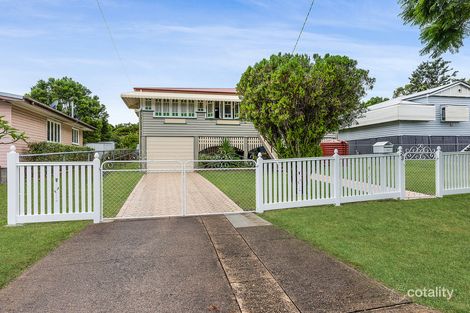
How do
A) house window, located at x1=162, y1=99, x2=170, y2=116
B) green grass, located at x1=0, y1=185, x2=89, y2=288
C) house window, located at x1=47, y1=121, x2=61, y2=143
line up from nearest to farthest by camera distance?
green grass, located at x1=0, y1=185, x2=89, y2=288, house window, located at x1=47, y1=121, x2=61, y2=143, house window, located at x1=162, y1=99, x2=170, y2=116

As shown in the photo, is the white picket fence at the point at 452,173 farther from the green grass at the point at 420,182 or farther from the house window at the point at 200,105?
the house window at the point at 200,105

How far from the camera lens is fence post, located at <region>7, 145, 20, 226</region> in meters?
6.09

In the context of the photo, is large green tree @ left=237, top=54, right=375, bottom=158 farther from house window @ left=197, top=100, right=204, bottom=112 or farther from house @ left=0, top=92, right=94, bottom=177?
house window @ left=197, top=100, right=204, bottom=112

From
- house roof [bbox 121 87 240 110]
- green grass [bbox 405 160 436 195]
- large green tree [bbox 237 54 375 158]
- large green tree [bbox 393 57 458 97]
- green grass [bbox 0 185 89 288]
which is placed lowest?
green grass [bbox 0 185 89 288]

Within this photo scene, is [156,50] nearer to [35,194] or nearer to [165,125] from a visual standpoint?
[165,125]

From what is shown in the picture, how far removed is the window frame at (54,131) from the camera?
60.5 ft

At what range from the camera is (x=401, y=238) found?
505cm

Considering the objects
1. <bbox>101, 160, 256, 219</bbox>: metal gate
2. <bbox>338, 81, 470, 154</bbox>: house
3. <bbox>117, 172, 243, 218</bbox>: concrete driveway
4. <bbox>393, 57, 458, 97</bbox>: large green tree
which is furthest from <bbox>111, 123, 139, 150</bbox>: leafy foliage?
<bbox>393, 57, 458, 97</bbox>: large green tree

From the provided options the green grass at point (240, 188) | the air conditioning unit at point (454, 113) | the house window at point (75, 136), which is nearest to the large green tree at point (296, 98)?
the green grass at point (240, 188)

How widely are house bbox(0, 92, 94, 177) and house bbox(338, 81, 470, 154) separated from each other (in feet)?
65.7

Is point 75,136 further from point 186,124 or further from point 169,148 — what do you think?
point 186,124

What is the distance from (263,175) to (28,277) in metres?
5.16

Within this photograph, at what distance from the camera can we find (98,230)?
19.5ft

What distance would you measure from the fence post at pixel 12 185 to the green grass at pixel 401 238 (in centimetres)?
519
